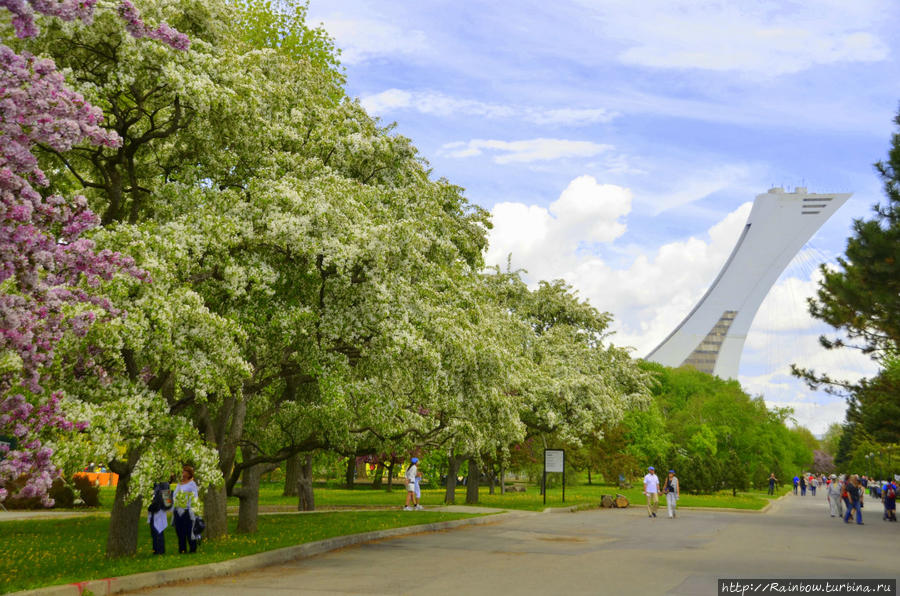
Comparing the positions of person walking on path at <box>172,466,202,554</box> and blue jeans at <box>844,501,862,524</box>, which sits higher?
person walking on path at <box>172,466,202,554</box>

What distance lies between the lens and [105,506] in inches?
1241

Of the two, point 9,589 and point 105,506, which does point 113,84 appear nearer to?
point 9,589

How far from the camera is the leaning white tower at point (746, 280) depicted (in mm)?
184000

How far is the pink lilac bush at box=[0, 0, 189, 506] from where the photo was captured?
8.84m

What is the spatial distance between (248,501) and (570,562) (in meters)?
8.23

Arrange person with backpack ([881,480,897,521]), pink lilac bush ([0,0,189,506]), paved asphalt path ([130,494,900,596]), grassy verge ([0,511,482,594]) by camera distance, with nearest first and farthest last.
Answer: pink lilac bush ([0,0,189,506]) → paved asphalt path ([130,494,900,596]) → grassy verge ([0,511,482,594]) → person with backpack ([881,480,897,521])

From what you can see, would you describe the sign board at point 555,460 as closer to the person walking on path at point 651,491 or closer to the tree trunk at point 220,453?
the person walking on path at point 651,491

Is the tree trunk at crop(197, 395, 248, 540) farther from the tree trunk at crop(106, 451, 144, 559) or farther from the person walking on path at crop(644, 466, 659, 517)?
the person walking on path at crop(644, 466, 659, 517)

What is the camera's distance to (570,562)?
14773 mm

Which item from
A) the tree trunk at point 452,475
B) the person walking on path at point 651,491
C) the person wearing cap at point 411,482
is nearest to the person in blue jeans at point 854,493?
the person walking on path at point 651,491

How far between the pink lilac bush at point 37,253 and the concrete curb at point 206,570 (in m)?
1.17

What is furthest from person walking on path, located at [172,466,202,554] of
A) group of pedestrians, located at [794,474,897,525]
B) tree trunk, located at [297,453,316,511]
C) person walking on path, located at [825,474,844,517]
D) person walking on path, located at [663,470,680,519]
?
person walking on path, located at [825,474,844,517]

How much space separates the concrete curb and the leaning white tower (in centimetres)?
17405

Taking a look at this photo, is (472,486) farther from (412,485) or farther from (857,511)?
(857,511)
